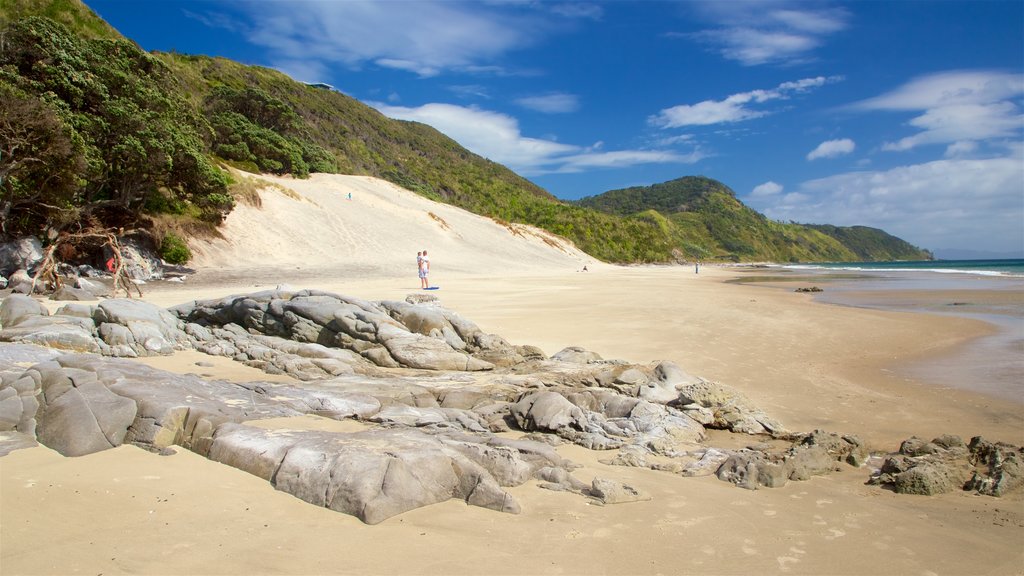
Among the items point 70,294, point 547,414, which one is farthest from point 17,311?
point 547,414

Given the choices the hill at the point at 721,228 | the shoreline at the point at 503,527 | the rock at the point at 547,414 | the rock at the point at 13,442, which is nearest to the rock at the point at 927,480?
the shoreline at the point at 503,527

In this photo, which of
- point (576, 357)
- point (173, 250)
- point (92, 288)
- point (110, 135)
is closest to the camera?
point (576, 357)

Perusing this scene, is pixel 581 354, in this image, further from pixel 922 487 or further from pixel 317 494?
pixel 317 494

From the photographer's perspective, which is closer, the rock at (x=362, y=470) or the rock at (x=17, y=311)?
the rock at (x=362, y=470)

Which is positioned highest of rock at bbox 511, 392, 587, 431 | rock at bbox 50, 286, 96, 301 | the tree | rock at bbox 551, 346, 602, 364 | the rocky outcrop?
the tree

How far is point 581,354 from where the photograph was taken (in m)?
10.1

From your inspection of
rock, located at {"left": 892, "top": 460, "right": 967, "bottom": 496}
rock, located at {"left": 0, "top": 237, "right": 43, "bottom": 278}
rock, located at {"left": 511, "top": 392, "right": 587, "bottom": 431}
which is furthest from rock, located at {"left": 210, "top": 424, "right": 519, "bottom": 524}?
rock, located at {"left": 0, "top": 237, "right": 43, "bottom": 278}

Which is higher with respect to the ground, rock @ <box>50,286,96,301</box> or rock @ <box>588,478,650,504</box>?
rock @ <box>50,286,96,301</box>

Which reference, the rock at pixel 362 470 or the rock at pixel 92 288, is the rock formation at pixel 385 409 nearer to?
the rock at pixel 362 470

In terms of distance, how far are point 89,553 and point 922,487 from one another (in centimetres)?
661

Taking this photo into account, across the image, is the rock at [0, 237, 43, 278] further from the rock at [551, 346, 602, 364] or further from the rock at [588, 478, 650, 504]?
the rock at [588, 478, 650, 504]

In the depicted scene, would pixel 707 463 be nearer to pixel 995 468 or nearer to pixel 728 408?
pixel 728 408

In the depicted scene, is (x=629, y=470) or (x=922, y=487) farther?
(x=629, y=470)

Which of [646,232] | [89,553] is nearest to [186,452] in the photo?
[89,553]
